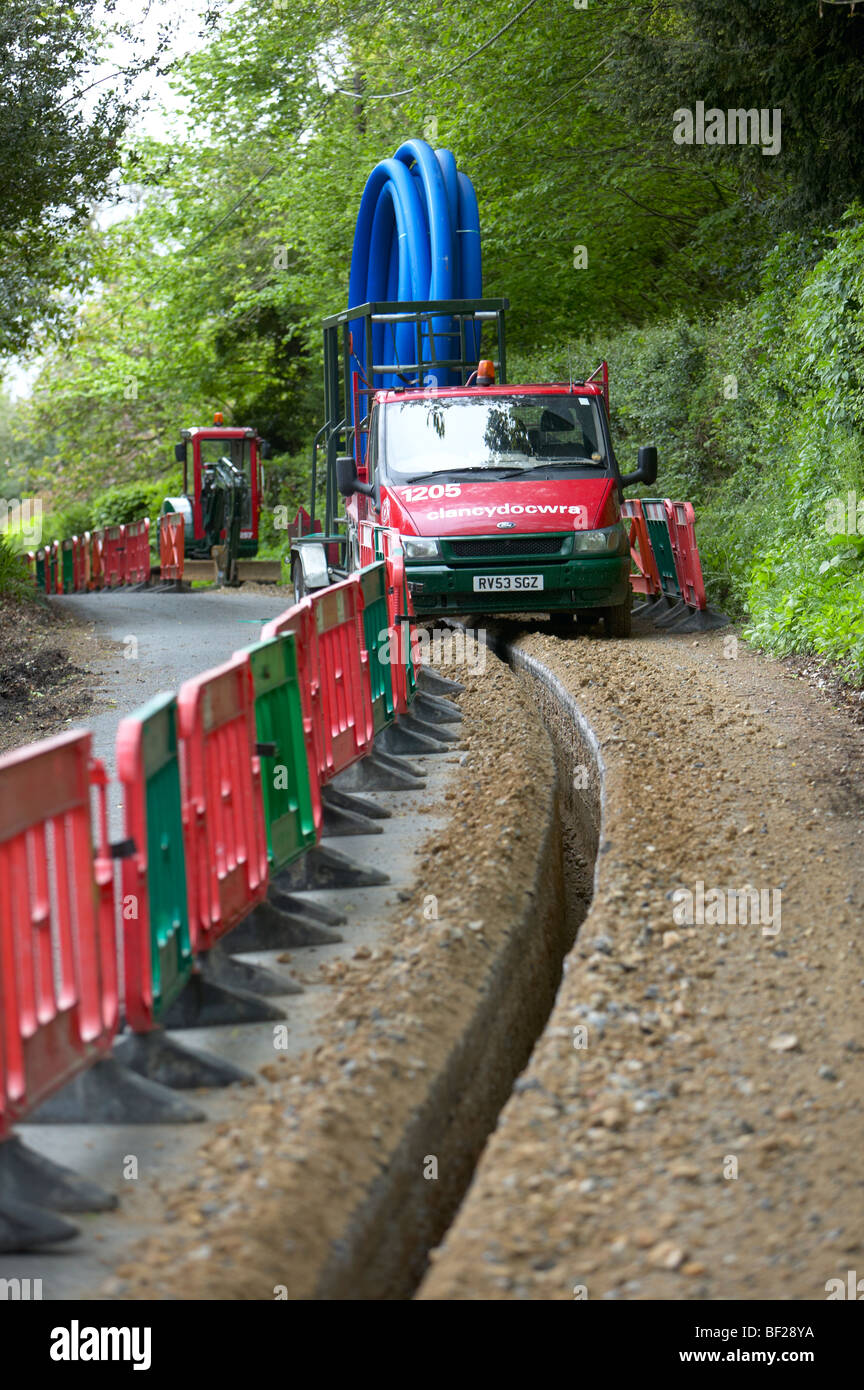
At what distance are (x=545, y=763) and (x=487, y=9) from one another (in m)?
17.5

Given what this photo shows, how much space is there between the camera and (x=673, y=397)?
1939 centimetres

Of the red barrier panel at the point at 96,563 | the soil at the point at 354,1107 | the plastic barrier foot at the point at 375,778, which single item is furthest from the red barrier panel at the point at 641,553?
the red barrier panel at the point at 96,563

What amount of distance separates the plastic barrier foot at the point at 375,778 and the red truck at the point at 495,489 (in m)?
4.65

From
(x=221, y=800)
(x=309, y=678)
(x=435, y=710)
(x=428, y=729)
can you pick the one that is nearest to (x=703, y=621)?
(x=435, y=710)

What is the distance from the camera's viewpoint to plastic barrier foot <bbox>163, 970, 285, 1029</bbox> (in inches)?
201

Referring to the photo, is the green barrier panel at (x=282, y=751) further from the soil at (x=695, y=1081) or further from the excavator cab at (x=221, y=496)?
the excavator cab at (x=221, y=496)

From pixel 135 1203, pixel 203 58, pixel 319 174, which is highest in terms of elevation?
pixel 203 58

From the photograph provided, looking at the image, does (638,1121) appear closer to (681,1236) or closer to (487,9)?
(681,1236)

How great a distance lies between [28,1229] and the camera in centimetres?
368

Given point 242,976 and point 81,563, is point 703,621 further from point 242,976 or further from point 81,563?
point 81,563

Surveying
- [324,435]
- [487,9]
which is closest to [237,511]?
[487,9]

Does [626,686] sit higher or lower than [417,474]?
lower

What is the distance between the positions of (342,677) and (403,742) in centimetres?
142

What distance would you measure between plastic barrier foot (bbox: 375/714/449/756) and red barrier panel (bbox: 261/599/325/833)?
1.93 metres
